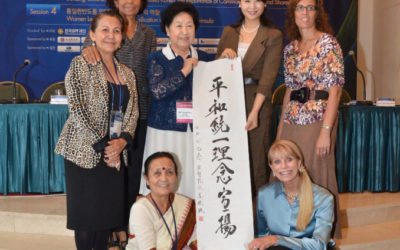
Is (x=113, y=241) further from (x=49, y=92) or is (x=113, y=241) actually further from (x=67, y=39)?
(x=67, y=39)

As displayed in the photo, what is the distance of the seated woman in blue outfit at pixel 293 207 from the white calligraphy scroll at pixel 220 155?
6.6 inches

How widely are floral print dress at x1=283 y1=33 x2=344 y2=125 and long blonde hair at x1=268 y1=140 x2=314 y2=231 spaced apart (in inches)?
10.3

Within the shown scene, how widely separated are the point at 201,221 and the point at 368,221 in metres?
1.85

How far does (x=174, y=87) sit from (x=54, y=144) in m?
1.93

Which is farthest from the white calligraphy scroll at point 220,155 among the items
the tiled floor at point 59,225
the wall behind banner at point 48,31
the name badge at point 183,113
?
the wall behind banner at point 48,31

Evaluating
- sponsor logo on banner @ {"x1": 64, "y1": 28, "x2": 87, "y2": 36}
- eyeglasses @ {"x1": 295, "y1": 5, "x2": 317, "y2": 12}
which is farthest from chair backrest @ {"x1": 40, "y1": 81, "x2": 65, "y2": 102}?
eyeglasses @ {"x1": 295, "y1": 5, "x2": 317, "y2": 12}

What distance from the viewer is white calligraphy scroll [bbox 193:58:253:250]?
2.34 metres

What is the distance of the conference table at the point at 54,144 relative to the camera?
3.89 metres

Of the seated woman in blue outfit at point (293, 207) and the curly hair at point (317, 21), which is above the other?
the curly hair at point (317, 21)

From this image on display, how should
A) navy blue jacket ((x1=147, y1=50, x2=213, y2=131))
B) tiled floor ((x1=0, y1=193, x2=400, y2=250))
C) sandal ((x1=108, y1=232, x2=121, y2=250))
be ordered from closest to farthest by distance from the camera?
navy blue jacket ((x1=147, y1=50, x2=213, y2=131))
sandal ((x1=108, y1=232, x2=121, y2=250))
tiled floor ((x1=0, y1=193, x2=400, y2=250))

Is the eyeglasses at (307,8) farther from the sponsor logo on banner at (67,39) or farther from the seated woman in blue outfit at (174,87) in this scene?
the sponsor logo on banner at (67,39)

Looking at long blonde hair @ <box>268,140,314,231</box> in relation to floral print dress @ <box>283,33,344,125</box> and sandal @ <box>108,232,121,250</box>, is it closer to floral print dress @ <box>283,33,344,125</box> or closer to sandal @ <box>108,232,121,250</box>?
floral print dress @ <box>283,33,344,125</box>

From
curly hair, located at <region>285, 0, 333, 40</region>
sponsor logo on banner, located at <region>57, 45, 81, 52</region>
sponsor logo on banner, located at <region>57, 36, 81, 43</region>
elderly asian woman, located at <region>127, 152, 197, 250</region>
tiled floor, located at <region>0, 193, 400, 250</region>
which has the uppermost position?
sponsor logo on banner, located at <region>57, 36, 81, 43</region>

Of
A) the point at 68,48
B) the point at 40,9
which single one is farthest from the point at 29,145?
the point at 40,9
